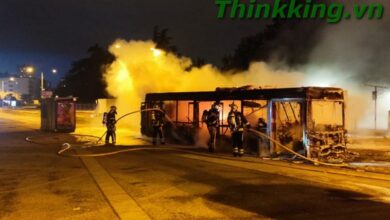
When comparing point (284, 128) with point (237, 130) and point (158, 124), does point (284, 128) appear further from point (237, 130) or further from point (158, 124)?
point (158, 124)

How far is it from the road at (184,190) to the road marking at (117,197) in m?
0.02

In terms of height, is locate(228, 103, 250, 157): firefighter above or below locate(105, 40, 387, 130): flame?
below

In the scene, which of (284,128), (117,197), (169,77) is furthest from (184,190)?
(169,77)

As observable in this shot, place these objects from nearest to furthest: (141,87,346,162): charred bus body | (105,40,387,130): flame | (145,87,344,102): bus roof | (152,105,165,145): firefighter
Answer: (141,87,346,162): charred bus body
(145,87,344,102): bus roof
(152,105,165,145): firefighter
(105,40,387,130): flame

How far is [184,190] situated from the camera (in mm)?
9406

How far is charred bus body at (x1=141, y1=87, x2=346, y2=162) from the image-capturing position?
14.3m

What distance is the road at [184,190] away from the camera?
300 inches

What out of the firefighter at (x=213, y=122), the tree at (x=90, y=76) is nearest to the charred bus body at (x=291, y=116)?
the firefighter at (x=213, y=122)

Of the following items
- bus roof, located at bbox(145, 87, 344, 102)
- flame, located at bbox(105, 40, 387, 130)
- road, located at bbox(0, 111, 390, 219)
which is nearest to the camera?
road, located at bbox(0, 111, 390, 219)

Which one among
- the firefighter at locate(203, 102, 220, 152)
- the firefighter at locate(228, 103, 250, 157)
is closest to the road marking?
the firefighter at locate(228, 103, 250, 157)

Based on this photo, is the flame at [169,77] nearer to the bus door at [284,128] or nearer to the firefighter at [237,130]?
the bus door at [284,128]

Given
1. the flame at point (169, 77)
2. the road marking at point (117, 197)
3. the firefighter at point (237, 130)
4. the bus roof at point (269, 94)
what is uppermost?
the flame at point (169, 77)

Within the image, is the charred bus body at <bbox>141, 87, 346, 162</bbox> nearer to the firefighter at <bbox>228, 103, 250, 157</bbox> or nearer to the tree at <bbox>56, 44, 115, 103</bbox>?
the firefighter at <bbox>228, 103, 250, 157</bbox>

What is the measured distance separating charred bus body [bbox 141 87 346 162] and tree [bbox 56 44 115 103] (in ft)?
237
